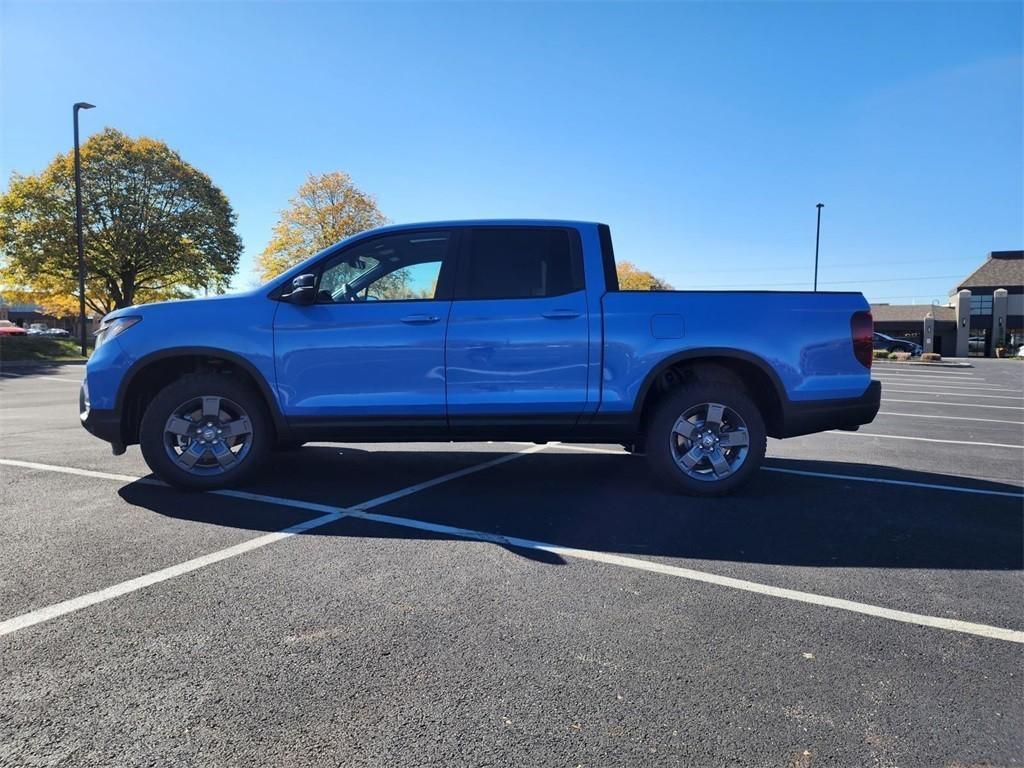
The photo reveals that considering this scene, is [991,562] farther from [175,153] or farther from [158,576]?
[175,153]

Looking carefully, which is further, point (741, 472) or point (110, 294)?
point (110, 294)

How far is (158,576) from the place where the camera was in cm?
320

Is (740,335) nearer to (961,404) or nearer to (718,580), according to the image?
(718,580)

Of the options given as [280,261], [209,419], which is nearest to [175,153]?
[280,261]

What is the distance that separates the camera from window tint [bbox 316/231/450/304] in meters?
4.84

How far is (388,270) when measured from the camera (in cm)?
491

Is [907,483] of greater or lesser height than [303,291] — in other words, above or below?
below

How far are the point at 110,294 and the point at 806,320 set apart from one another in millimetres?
39947

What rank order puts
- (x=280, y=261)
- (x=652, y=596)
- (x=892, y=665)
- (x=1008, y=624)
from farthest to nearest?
(x=280, y=261), (x=652, y=596), (x=1008, y=624), (x=892, y=665)

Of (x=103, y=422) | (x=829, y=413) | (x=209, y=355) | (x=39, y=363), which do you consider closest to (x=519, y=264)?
(x=209, y=355)

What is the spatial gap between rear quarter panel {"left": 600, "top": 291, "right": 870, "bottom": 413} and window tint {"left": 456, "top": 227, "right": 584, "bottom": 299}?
1.30 feet

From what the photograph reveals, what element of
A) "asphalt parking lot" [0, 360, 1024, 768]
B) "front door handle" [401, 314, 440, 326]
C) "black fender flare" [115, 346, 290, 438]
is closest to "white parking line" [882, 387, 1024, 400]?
"asphalt parking lot" [0, 360, 1024, 768]

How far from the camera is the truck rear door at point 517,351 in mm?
4684

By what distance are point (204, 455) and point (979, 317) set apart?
67689mm
